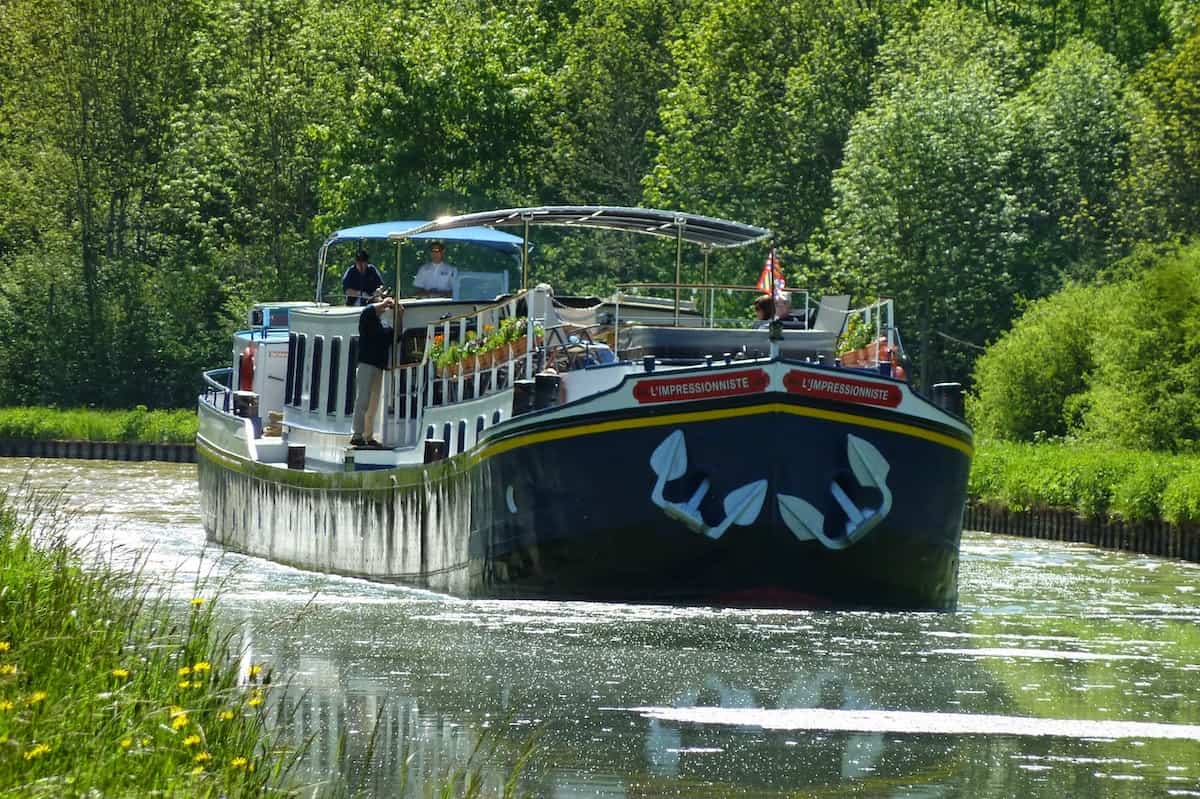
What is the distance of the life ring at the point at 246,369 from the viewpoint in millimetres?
36906

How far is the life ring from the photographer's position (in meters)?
36.9

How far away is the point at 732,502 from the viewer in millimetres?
22062

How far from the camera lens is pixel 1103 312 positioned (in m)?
49.8

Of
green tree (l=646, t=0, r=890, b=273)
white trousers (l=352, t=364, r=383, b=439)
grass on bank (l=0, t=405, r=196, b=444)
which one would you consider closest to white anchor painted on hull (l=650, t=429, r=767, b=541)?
white trousers (l=352, t=364, r=383, b=439)

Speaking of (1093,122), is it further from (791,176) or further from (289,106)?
(289,106)

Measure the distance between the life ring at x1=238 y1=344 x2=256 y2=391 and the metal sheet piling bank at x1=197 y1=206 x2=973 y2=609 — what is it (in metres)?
9.20

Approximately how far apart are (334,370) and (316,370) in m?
0.80

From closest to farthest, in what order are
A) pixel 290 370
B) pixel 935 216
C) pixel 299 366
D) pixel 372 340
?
pixel 372 340, pixel 299 366, pixel 290 370, pixel 935 216

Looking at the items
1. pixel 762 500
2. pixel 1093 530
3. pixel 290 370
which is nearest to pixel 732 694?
pixel 762 500

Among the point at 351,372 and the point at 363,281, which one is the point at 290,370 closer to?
the point at 363,281

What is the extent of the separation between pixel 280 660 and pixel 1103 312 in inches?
1327

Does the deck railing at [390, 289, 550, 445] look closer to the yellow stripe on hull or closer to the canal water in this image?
the yellow stripe on hull

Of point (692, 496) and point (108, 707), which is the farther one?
point (692, 496)

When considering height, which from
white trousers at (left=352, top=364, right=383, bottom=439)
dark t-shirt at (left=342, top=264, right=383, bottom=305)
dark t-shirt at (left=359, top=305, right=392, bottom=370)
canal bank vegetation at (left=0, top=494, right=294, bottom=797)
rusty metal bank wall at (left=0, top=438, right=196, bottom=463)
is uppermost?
dark t-shirt at (left=342, top=264, right=383, bottom=305)
